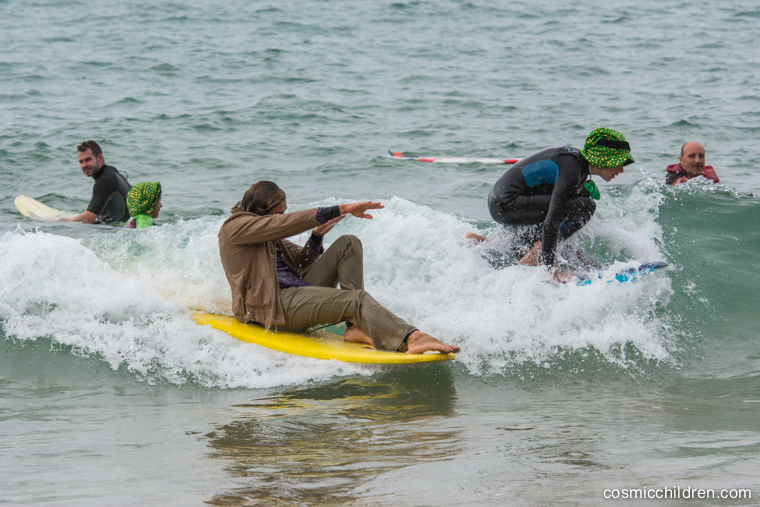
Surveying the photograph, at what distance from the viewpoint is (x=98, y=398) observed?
4.49 metres

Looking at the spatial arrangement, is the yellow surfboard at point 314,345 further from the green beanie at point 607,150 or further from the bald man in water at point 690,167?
the bald man in water at point 690,167

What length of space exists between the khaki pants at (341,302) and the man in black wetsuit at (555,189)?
63.6 inches

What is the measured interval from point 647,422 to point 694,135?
1091 cm

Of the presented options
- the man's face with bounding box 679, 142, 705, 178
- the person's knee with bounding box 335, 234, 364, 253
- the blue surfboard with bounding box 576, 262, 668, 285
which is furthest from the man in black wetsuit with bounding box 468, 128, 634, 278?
the man's face with bounding box 679, 142, 705, 178

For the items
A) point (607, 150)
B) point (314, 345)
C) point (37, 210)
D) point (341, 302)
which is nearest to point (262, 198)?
point (341, 302)

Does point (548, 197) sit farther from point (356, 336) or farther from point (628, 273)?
point (356, 336)

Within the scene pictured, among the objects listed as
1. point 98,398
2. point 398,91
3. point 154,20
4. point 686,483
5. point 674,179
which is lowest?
point 98,398

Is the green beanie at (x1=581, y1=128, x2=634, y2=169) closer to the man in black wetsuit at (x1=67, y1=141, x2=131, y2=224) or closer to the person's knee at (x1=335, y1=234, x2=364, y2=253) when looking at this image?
the person's knee at (x1=335, y1=234, x2=364, y2=253)

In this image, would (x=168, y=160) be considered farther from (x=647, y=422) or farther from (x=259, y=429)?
(x=647, y=422)

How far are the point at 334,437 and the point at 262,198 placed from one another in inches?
72.2

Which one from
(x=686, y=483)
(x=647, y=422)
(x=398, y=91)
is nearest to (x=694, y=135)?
(x=398, y=91)

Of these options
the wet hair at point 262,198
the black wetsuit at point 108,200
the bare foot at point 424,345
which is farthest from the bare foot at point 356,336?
the black wetsuit at point 108,200

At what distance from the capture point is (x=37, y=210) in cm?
948

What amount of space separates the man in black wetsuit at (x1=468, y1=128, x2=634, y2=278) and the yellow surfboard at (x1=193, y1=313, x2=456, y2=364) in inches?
69.9
